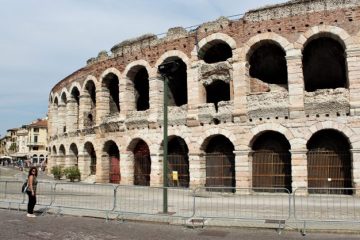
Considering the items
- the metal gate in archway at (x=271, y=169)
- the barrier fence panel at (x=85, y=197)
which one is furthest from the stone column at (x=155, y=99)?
the barrier fence panel at (x=85, y=197)

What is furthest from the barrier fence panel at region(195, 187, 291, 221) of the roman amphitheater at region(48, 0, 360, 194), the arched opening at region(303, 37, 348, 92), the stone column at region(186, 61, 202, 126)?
the arched opening at region(303, 37, 348, 92)

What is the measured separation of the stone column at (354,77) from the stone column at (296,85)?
1.98 meters

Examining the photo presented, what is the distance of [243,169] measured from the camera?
1855cm

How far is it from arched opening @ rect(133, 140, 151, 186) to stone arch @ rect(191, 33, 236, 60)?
6473mm

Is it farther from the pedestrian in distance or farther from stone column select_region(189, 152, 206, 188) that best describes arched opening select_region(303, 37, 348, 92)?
the pedestrian in distance

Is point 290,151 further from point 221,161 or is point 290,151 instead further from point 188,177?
point 188,177

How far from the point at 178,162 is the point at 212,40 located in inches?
268

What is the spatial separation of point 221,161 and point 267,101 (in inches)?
153

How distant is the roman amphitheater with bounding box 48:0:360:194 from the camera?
1728cm

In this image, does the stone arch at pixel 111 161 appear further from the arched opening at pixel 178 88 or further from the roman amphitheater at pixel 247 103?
the arched opening at pixel 178 88

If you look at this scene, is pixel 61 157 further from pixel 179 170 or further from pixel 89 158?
pixel 179 170

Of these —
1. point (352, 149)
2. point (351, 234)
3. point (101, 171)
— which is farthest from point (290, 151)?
point (101, 171)

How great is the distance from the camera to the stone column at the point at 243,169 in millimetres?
18438

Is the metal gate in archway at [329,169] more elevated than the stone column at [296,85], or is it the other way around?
the stone column at [296,85]
